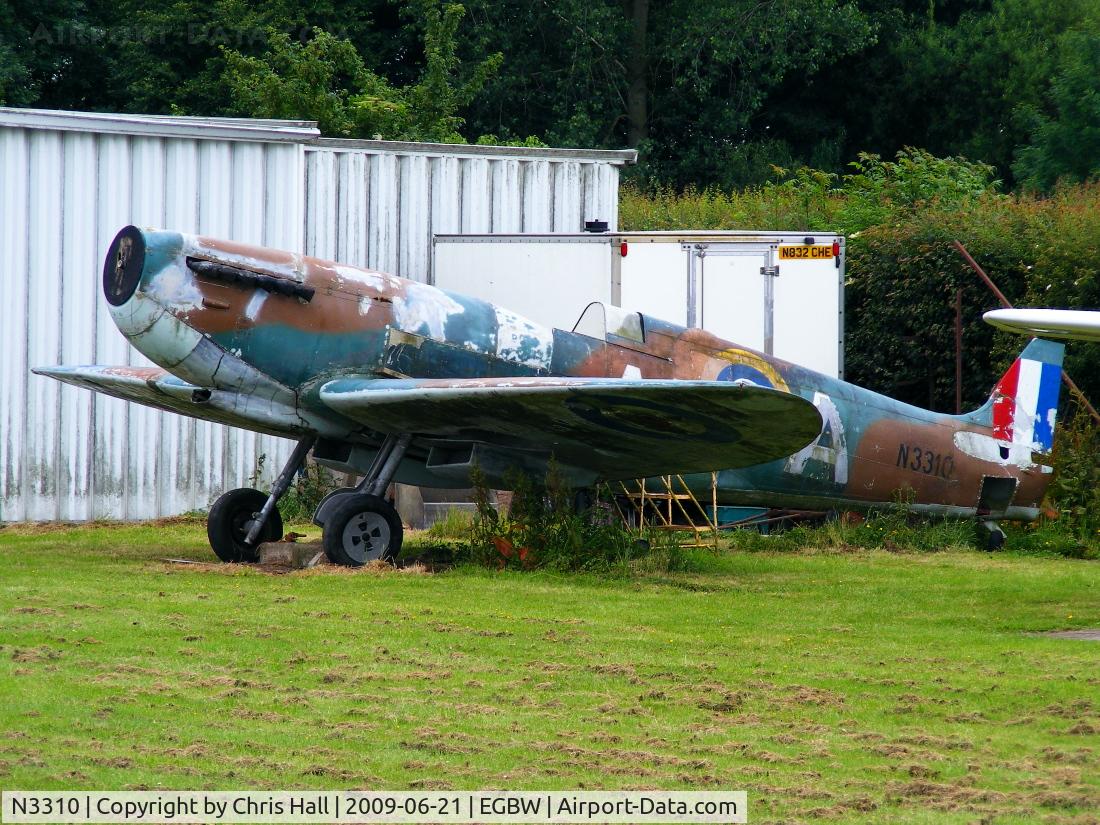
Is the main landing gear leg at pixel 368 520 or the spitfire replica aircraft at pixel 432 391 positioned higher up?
the spitfire replica aircraft at pixel 432 391

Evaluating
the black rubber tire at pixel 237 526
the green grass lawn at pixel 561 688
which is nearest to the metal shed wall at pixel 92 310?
the black rubber tire at pixel 237 526

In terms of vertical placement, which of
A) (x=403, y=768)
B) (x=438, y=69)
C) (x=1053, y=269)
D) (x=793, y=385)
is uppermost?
(x=438, y=69)

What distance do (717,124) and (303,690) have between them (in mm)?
32930

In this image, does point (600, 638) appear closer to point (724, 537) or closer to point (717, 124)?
point (724, 537)

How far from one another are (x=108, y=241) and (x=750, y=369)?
7.00m

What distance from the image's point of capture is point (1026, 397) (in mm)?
13570

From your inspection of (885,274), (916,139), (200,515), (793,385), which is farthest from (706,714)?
(916,139)

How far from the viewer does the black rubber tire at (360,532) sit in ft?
35.2

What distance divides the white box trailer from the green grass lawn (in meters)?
5.36

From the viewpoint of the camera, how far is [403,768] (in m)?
5.26

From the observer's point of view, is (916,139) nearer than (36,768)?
No

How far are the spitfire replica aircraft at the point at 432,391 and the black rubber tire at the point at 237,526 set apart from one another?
14 millimetres
